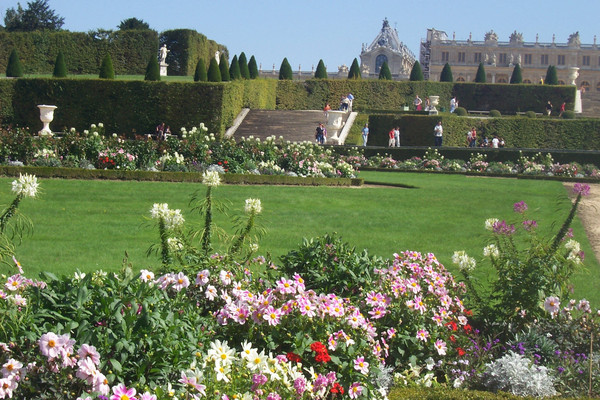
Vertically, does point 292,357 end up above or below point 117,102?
below

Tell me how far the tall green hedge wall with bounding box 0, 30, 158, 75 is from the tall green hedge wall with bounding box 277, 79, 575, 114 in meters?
8.47

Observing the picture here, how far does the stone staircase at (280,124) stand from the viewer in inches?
1234

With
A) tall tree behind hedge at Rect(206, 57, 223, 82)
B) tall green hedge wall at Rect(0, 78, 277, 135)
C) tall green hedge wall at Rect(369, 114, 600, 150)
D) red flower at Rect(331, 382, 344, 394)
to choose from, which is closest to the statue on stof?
tall tree behind hedge at Rect(206, 57, 223, 82)

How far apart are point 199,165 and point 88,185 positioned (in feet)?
10.6

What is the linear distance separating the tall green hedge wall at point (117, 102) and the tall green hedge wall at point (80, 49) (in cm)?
1346

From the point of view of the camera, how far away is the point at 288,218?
10.1 m

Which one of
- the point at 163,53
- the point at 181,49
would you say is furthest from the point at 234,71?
the point at 181,49

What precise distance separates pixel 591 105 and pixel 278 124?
106ft

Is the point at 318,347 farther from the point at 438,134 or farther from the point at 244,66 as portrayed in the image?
the point at 244,66

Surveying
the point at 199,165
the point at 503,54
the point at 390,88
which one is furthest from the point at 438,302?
the point at 503,54

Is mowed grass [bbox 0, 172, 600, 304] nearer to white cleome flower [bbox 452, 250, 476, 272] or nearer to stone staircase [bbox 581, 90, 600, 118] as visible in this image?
white cleome flower [bbox 452, 250, 476, 272]

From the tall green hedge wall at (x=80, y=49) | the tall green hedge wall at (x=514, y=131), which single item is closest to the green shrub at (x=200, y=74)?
the tall green hedge wall at (x=514, y=131)

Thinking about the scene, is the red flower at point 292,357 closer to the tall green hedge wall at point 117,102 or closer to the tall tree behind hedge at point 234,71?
the tall green hedge wall at point 117,102

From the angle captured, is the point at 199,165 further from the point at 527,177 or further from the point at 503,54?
the point at 503,54
